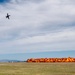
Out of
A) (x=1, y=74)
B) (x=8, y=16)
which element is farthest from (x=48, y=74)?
(x=8, y=16)

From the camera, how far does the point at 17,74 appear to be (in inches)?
3066

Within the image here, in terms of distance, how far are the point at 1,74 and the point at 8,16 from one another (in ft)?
90.6

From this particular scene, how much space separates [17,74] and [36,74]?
557cm

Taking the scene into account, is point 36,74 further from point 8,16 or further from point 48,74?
point 8,16

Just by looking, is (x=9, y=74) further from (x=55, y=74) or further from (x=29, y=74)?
(x=55, y=74)

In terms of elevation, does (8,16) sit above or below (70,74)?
above

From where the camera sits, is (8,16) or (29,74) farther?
(29,74)

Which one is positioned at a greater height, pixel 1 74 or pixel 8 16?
pixel 8 16

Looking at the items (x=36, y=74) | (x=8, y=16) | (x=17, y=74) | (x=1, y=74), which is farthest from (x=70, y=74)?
(x=8, y=16)

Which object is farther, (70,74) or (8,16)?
(70,74)

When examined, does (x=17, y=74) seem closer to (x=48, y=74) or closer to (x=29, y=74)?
(x=29, y=74)

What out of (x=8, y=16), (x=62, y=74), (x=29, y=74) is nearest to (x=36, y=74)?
(x=29, y=74)

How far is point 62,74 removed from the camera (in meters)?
76.8

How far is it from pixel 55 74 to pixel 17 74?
11.1 meters
